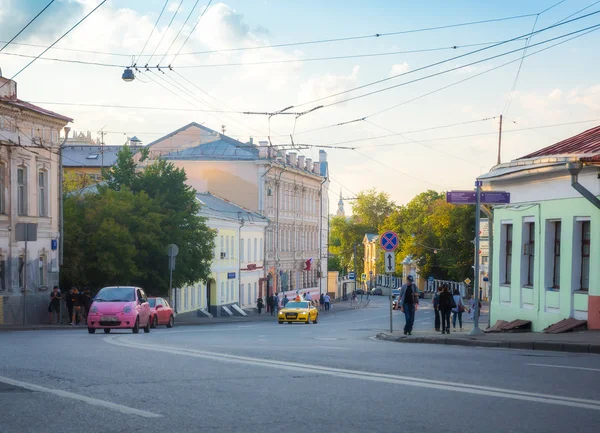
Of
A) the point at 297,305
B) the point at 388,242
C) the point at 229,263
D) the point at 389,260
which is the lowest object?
the point at 297,305

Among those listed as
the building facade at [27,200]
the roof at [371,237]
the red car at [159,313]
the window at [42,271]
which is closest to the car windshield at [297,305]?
the red car at [159,313]

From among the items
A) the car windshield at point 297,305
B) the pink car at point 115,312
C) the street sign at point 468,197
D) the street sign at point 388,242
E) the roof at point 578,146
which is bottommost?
the car windshield at point 297,305

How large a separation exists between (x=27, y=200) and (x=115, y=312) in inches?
636

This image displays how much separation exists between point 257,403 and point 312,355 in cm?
648

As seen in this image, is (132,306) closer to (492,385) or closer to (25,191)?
(25,191)

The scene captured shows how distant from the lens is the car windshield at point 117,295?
1173 inches

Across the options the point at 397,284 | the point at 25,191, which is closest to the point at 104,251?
the point at 25,191

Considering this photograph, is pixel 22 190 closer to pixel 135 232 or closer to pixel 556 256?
pixel 135 232

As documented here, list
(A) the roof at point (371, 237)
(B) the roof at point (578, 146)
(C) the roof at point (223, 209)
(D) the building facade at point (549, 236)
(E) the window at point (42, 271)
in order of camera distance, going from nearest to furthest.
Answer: (D) the building facade at point (549, 236) < (B) the roof at point (578, 146) < (E) the window at point (42, 271) < (C) the roof at point (223, 209) < (A) the roof at point (371, 237)

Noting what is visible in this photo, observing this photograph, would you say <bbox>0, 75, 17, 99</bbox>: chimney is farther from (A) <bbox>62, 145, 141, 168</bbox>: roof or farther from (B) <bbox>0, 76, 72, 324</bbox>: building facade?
(A) <bbox>62, 145, 141, 168</bbox>: roof

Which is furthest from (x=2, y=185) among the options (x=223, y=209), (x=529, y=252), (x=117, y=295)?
(x=223, y=209)

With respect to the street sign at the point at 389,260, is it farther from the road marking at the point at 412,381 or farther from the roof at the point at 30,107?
the roof at the point at 30,107

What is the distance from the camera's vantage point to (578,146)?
2738 centimetres

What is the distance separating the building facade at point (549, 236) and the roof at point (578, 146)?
65 mm
